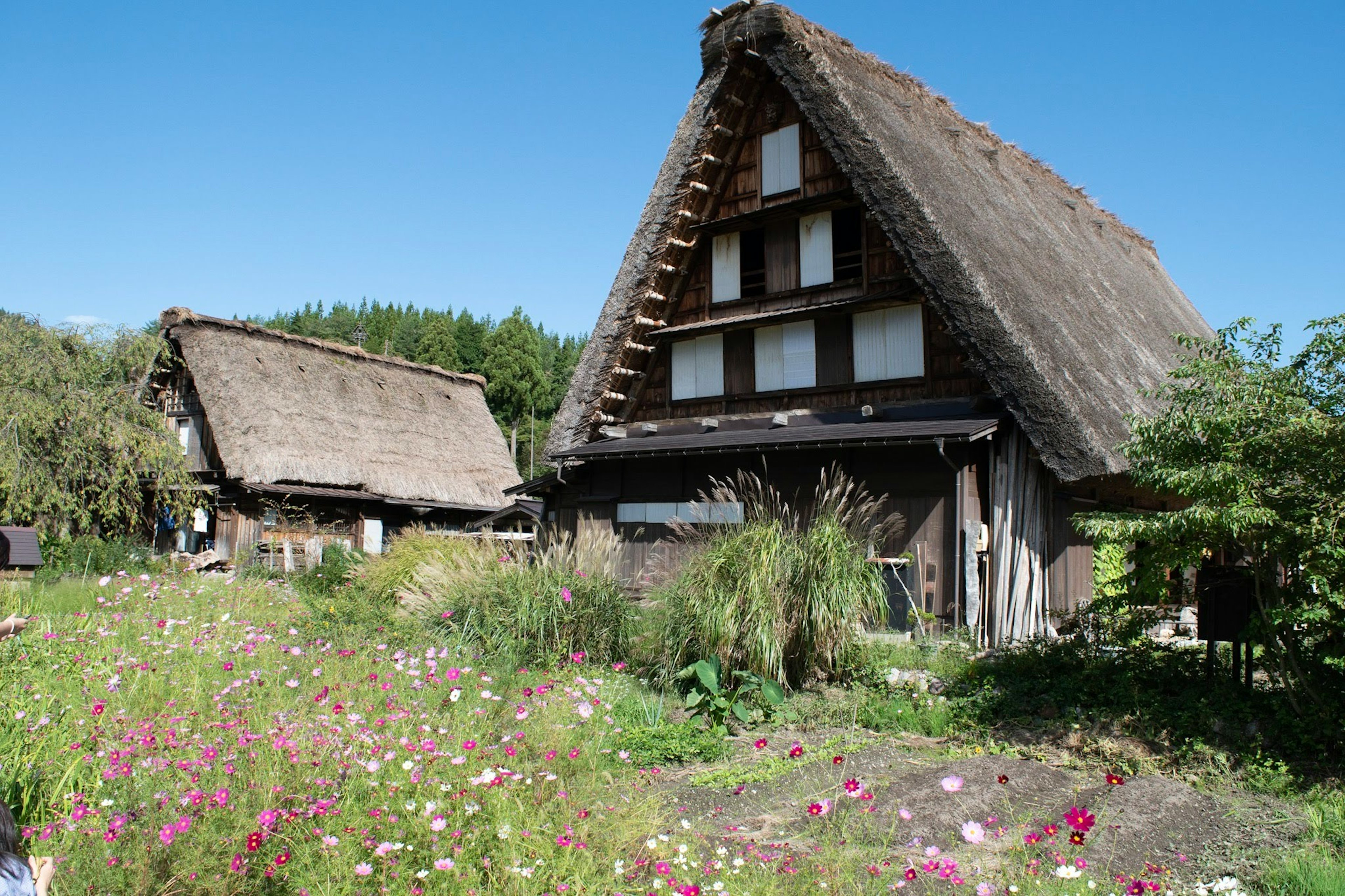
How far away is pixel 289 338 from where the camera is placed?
83.8ft

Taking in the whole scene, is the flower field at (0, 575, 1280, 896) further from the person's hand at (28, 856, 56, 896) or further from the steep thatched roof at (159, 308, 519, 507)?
the steep thatched roof at (159, 308, 519, 507)

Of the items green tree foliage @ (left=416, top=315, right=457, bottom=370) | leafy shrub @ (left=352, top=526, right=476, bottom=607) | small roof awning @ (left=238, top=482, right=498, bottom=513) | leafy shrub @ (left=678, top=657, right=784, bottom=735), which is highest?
green tree foliage @ (left=416, top=315, right=457, bottom=370)

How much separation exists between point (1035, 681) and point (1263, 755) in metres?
1.82

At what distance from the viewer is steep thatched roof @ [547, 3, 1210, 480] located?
9.88m

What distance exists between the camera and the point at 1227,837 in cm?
437

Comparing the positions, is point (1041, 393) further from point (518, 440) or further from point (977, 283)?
point (518, 440)

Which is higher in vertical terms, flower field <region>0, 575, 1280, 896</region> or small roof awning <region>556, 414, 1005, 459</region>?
small roof awning <region>556, 414, 1005, 459</region>

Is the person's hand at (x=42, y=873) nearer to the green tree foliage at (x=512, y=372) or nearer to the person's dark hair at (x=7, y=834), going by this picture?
the person's dark hair at (x=7, y=834)

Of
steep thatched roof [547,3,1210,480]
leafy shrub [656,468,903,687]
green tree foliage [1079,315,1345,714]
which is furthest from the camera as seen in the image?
steep thatched roof [547,3,1210,480]

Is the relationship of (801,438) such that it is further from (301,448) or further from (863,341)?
(301,448)

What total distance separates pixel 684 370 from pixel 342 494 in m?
12.1

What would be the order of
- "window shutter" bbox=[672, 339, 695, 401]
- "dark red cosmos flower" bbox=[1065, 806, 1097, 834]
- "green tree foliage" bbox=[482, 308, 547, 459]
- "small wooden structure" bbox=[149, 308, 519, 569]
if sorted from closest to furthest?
"dark red cosmos flower" bbox=[1065, 806, 1097, 834] < "window shutter" bbox=[672, 339, 695, 401] < "small wooden structure" bbox=[149, 308, 519, 569] < "green tree foliage" bbox=[482, 308, 547, 459]

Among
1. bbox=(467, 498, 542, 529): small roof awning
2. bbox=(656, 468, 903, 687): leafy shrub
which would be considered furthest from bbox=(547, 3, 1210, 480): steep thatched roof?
bbox=(467, 498, 542, 529): small roof awning

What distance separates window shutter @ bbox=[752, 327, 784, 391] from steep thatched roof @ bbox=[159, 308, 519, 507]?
42.8 feet
